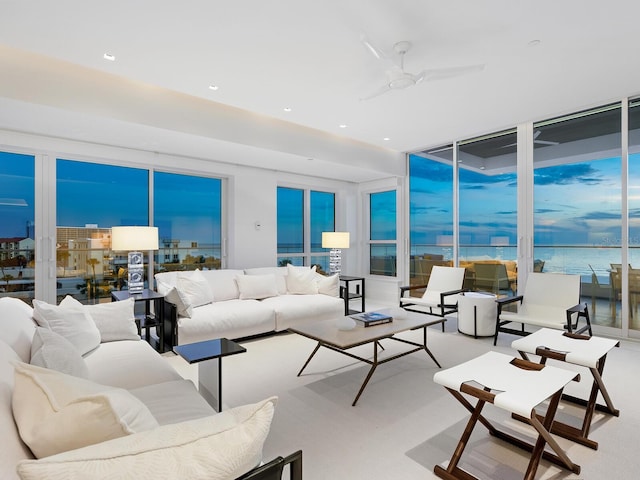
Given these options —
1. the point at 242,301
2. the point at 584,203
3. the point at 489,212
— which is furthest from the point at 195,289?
the point at 584,203

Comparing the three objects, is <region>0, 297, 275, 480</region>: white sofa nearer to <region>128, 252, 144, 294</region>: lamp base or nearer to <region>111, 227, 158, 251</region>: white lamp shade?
<region>111, 227, 158, 251</region>: white lamp shade

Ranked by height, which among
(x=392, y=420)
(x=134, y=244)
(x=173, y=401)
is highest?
(x=134, y=244)

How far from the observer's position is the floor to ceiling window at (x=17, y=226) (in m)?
4.02

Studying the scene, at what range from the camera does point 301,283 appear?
17.2ft

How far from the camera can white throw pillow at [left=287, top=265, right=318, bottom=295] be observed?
17.2ft

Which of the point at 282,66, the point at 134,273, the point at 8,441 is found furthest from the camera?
the point at 134,273

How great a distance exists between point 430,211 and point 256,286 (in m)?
3.45

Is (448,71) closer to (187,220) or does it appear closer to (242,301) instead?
(242,301)

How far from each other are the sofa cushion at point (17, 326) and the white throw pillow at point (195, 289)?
1826mm

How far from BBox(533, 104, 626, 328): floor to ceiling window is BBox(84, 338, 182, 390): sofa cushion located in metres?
4.90

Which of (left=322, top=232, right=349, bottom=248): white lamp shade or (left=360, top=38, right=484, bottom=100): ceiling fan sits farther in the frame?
(left=322, top=232, right=349, bottom=248): white lamp shade

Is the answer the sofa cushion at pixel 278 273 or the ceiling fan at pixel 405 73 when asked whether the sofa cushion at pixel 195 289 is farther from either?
the ceiling fan at pixel 405 73

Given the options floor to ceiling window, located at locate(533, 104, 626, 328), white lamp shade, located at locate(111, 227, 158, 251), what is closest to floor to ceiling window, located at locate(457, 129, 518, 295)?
floor to ceiling window, located at locate(533, 104, 626, 328)

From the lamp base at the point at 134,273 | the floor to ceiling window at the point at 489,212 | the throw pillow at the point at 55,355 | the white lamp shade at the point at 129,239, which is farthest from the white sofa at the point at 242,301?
the floor to ceiling window at the point at 489,212
